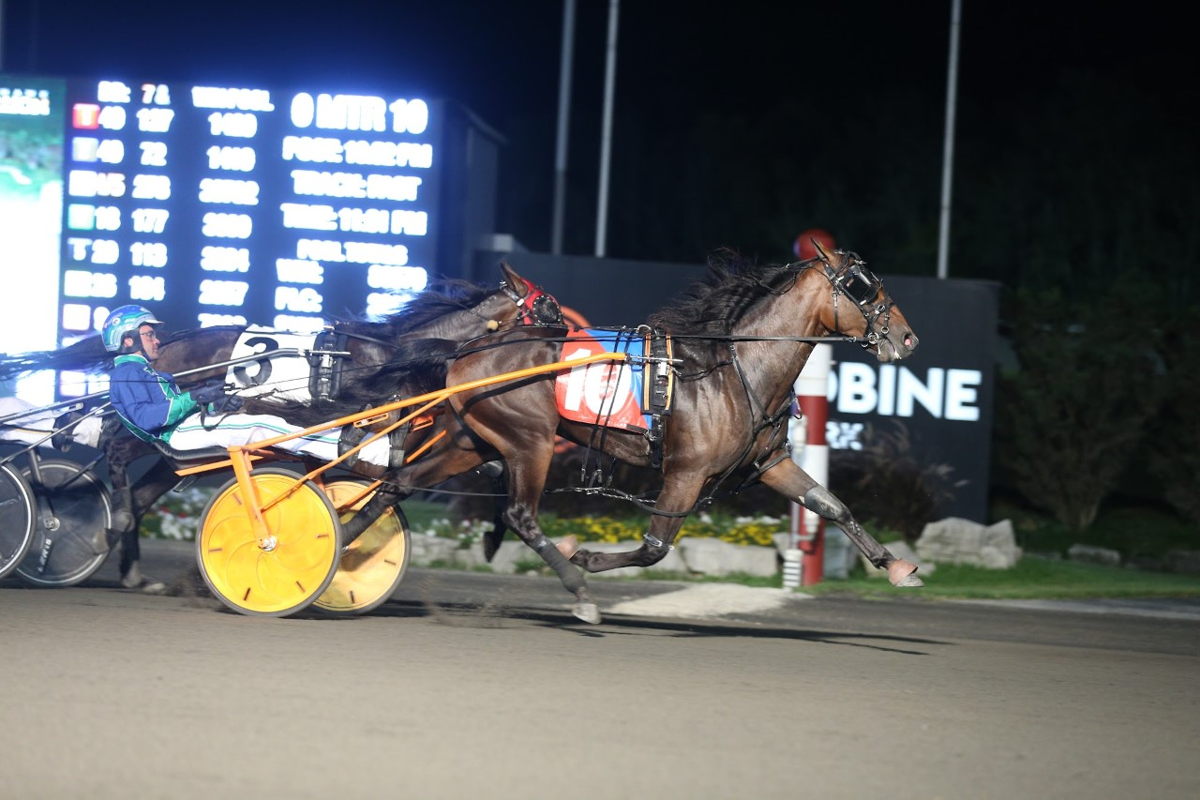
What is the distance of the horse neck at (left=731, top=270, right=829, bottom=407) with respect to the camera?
7.70 meters

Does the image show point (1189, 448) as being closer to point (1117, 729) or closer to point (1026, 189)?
point (1117, 729)

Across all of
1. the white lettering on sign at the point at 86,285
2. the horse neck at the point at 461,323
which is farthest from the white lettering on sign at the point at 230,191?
the horse neck at the point at 461,323

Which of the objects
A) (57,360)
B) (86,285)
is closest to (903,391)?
(86,285)

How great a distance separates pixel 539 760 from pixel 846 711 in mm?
1528

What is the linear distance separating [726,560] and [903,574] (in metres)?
3.67

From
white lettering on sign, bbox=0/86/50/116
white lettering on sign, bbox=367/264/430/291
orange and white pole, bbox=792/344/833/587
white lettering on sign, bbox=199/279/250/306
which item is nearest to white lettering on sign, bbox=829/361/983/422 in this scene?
orange and white pole, bbox=792/344/833/587

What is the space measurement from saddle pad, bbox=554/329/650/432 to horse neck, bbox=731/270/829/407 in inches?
22.4

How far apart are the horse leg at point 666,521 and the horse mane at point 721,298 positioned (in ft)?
2.77

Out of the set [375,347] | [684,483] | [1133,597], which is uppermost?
[375,347]

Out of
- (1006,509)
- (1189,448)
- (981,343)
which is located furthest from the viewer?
(1006,509)

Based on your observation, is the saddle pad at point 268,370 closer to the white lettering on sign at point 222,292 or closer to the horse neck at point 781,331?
the horse neck at point 781,331

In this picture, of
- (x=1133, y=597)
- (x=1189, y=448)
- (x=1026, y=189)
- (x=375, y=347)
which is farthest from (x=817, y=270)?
(x=1026, y=189)

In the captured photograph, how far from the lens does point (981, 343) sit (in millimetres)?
13695

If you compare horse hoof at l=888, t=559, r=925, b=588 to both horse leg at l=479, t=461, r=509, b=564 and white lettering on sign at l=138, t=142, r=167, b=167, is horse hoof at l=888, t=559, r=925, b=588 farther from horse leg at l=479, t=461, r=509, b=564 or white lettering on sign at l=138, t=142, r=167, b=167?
white lettering on sign at l=138, t=142, r=167, b=167
